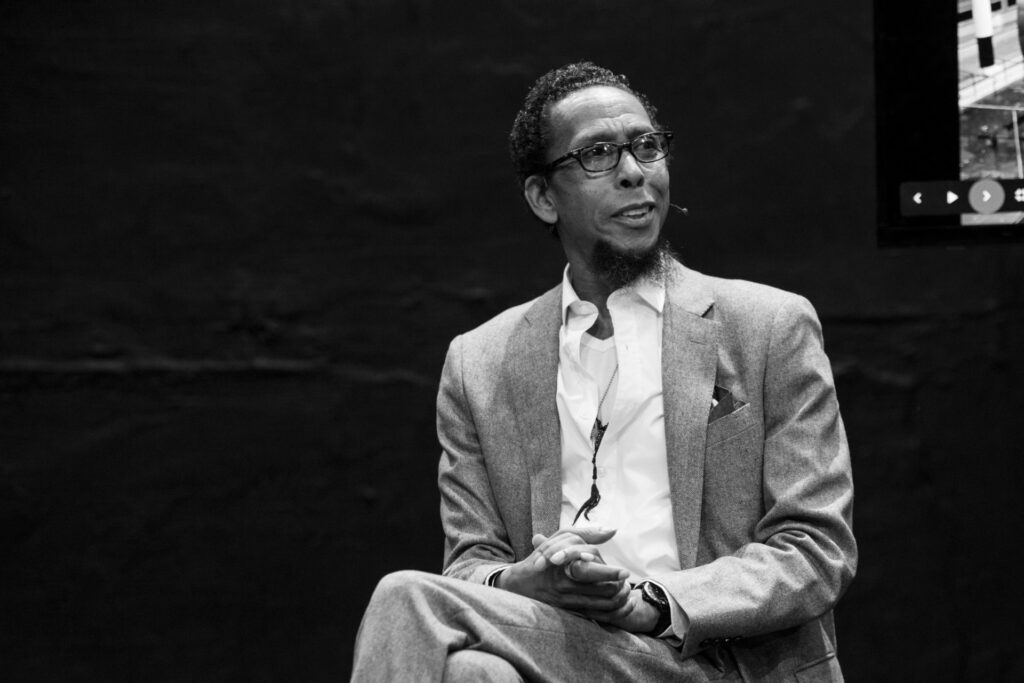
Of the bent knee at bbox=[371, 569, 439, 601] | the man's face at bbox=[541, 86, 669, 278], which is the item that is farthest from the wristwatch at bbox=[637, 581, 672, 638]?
the man's face at bbox=[541, 86, 669, 278]

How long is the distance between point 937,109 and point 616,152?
41.3 inches

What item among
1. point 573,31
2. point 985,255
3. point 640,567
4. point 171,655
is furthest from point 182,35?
point 985,255

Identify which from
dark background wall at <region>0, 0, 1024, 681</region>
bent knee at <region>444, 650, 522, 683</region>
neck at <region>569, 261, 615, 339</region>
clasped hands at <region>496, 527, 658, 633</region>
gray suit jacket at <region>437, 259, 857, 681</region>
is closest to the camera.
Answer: bent knee at <region>444, 650, 522, 683</region>

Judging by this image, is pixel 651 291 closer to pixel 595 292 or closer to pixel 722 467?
pixel 595 292

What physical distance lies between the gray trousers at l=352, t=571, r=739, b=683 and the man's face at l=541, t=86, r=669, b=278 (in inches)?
28.1

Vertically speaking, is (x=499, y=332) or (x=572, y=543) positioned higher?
(x=499, y=332)

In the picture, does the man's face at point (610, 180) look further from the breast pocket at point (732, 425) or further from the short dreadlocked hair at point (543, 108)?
the breast pocket at point (732, 425)

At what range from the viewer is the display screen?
119 inches

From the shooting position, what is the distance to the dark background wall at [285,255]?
9.67 ft

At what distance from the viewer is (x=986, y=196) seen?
3041 millimetres

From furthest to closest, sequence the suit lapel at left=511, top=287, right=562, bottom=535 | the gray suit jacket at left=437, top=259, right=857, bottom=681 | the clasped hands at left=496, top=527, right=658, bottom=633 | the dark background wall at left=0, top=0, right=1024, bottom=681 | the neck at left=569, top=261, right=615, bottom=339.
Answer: the dark background wall at left=0, top=0, right=1024, bottom=681 → the neck at left=569, top=261, right=615, bottom=339 → the suit lapel at left=511, top=287, right=562, bottom=535 → the gray suit jacket at left=437, top=259, right=857, bottom=681 → the clasped hands at left=496, top=527, right=658, bottom=633

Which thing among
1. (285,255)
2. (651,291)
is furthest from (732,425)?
(285,255)

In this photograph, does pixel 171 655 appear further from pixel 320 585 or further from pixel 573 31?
pixel 573 31

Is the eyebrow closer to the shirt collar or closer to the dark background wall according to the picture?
the shirt collar
